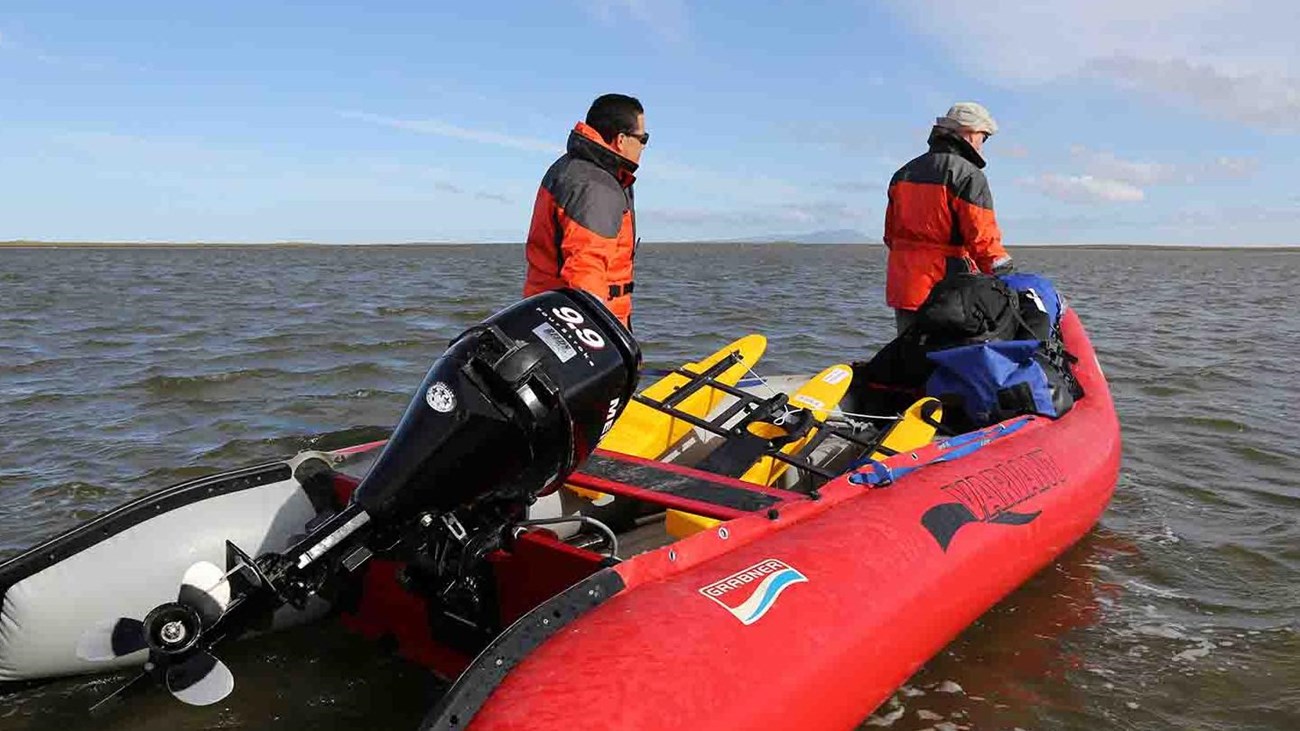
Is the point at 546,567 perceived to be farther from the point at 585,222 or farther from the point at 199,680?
the point at 585,222

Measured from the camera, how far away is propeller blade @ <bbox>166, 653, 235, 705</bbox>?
2017mm

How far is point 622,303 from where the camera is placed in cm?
386

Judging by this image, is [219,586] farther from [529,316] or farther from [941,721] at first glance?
[941,721]

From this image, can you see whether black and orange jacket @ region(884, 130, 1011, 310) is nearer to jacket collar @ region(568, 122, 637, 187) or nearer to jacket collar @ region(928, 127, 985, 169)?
jacket collar @ region(928, 127, 985, 169)

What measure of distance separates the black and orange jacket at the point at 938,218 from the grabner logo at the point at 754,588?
295 cm

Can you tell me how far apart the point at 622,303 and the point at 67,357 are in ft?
26.7

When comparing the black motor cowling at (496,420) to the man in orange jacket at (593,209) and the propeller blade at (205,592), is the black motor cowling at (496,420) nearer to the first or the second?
the propeller blade at (205,592)

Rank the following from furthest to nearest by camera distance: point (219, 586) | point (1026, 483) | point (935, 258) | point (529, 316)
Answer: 1. point (935, 258)
2. point (1026, 483)
3. point (529, 316)
4. point (219, 586)

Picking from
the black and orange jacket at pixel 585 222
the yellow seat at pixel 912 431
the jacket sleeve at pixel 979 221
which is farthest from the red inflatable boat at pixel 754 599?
the jacket sleeve at pixel 979 221

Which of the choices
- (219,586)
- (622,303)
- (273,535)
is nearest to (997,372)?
(622,303)

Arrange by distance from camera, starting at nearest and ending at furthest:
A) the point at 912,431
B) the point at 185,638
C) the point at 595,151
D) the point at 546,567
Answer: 1. the point at 185,638
2. the point at 546,567
3. the point at 595,151
4. the point at 912,431

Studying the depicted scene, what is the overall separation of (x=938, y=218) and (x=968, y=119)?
538 mm

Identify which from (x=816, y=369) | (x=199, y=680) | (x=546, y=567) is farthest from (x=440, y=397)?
(x=816, y=369)

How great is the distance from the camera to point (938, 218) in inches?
194
